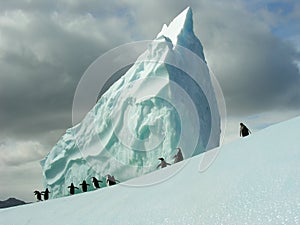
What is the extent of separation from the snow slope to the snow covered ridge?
18.4ft

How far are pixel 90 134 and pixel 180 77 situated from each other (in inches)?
116

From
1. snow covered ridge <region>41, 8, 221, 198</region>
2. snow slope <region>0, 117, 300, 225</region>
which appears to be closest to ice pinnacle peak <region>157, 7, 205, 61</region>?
snow covered ridge <region>41, 8, 221, 198</region>

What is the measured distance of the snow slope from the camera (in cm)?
A: 253

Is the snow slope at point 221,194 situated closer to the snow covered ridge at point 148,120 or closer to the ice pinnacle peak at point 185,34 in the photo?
the snow covered ridge at point 148,120

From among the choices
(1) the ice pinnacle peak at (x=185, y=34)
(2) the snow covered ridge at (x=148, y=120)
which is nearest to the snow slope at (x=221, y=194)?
(2) the snow covered ridge at (x=148, y=120)

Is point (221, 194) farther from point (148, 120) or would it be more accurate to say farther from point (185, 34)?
point (185, 34)

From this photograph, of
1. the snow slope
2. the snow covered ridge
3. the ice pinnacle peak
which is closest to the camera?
the snow slope

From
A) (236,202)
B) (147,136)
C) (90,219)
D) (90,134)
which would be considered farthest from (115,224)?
(90,134)

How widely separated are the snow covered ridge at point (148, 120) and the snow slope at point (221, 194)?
5594 millimetres

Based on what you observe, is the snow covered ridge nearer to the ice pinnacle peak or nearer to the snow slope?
the ice pinnacle peak

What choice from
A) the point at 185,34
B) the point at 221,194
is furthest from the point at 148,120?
the point at 221,194

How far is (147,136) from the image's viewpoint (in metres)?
10.4

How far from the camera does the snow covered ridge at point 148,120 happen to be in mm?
10195

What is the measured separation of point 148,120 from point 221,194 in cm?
751
